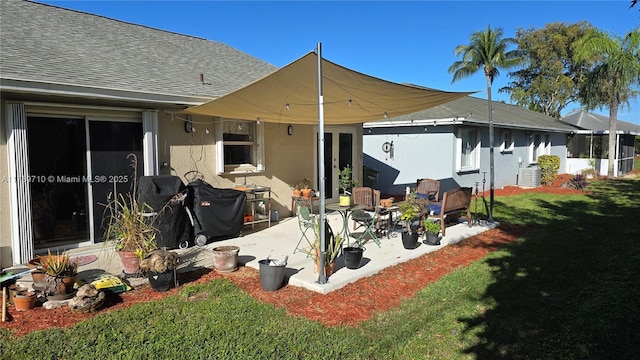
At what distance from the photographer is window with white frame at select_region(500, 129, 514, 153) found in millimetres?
16234

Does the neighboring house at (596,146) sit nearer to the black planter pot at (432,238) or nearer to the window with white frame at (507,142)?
the window with white frame at (507,142)

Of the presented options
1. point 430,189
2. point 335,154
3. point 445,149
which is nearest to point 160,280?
point 335,154

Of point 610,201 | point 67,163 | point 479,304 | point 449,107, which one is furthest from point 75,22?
point 610,201

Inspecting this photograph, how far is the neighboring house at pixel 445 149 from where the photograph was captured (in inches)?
534

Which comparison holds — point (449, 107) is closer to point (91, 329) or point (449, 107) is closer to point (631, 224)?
point (631, 224)

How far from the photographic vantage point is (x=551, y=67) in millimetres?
33469

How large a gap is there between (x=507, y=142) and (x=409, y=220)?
1214cm

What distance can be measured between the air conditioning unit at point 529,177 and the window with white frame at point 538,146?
1.75 meters

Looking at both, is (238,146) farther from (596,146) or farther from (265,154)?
(596,146)

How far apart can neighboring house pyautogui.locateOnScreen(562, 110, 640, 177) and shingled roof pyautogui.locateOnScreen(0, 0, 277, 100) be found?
20.9 m

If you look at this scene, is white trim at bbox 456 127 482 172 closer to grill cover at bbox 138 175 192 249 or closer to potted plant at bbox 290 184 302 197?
potted plant at bbox 290 184 302 197

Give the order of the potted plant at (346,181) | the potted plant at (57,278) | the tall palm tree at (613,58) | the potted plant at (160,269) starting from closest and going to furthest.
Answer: the potted plant at (57,278), the potted plant at (160,269), the potted plant at (346,181), the tall palm tree at (613,58)

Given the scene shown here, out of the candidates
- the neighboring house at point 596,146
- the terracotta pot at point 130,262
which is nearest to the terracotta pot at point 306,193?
the terracotta pot at point 130,262

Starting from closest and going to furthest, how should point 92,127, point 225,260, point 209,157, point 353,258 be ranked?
point 353,258 < point 225,260 < point 92,127 < point 209,157
